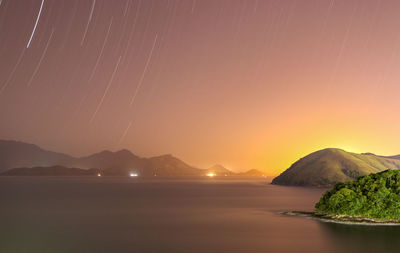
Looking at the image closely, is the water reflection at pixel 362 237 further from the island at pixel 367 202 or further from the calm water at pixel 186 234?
the island at pixel 367 202

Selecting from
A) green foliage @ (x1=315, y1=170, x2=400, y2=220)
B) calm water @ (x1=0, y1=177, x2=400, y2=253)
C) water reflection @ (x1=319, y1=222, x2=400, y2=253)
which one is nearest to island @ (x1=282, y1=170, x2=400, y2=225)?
green foliage @ (x1=315, y1=170, x2=400, y2=220)

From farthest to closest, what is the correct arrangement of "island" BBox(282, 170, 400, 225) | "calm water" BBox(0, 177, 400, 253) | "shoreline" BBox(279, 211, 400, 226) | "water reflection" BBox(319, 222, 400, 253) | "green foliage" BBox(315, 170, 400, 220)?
"green foliage" BBox(315, 170, 400, 220) < "island" BBox(282, 170, 400, 225) < "shoreline" BBox(279, 211, 400, 226) < "calm water" BBox(0, 177, 400, 253) < "water reflection" BBox(319, 222, 400, 253)

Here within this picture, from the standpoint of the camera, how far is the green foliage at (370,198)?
7156cm

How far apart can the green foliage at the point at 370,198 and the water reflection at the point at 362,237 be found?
18.8 ft

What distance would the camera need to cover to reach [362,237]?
2270 inches

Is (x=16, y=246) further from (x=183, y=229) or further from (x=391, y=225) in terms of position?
(x=391, y=225)

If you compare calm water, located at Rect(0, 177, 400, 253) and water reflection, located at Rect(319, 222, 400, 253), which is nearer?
water reflection, located at Rect(319, 222, 400, 253)

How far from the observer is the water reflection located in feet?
167

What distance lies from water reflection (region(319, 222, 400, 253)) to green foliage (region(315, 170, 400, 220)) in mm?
5727

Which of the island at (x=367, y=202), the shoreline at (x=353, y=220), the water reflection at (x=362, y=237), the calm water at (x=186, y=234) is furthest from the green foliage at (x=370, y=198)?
the calm water at (x=186, y=234)

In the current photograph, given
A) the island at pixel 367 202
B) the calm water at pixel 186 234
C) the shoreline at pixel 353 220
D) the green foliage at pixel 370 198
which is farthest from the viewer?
the green foliage at pixel 370 198

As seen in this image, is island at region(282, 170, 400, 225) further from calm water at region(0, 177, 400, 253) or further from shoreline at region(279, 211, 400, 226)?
calm water at region(0, 177, 400, 253)

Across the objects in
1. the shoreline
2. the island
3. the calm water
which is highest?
the island

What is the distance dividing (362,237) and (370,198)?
56.8 ft
